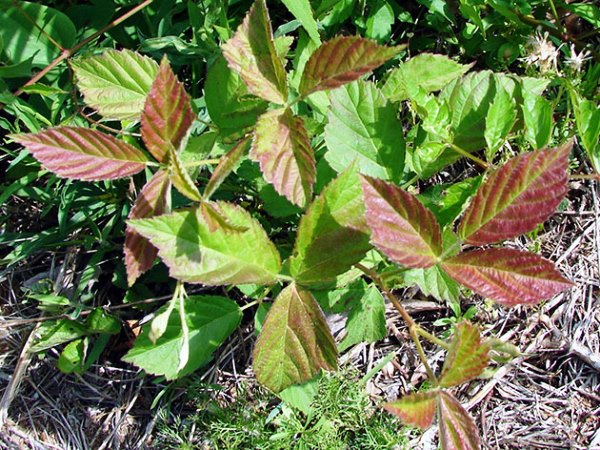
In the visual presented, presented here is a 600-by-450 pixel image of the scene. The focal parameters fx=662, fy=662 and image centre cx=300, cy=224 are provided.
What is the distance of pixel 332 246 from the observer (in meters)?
1.32

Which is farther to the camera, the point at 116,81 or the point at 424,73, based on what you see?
the point at 424,73

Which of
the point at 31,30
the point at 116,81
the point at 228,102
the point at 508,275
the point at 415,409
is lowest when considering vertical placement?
the point at 415,409

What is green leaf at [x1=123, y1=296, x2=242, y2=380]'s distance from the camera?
1.54 m

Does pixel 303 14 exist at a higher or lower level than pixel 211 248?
higher

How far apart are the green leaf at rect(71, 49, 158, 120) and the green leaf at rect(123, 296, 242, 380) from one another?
46 cm

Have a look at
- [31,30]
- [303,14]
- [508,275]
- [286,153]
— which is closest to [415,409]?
[508,275]

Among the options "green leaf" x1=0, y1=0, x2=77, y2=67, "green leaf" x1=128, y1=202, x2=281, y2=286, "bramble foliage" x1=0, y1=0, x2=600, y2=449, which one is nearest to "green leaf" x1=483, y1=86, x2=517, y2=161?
"bramble foliage" x1=0, y1=0, x2=600, y2=449

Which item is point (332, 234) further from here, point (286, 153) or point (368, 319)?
point (368, 319)

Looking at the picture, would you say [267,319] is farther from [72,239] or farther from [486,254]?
[72,239]

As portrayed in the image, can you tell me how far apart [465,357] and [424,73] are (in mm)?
763

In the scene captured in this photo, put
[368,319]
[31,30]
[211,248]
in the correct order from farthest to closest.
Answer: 1. [31,30]
2. [368,319]
3. [211,248]

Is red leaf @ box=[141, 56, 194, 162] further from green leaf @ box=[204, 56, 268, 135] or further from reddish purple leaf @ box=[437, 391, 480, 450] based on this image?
reddish purple leaf @ box=[437, 391, 480, 450]

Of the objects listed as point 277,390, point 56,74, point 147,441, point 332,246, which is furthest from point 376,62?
point 147,441

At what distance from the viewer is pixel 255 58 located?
4.16 ft
